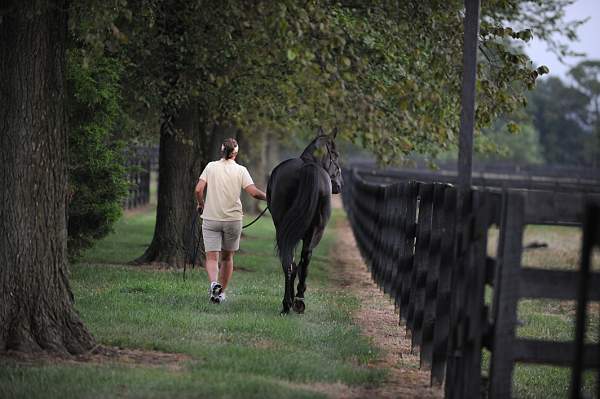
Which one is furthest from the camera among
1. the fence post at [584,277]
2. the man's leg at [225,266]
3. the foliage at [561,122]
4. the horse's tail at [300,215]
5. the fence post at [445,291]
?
the foliage at [561,122]

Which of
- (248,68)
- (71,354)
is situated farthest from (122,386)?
(248,68)

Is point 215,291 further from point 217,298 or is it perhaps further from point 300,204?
point 300,204

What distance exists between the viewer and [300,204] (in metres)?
12.3

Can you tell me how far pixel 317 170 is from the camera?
12414mm

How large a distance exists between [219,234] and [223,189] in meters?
0.56

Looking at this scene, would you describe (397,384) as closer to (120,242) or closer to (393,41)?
(393,41)

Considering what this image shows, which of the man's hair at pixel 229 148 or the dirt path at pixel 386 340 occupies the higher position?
the man's hair at pixel 229 148

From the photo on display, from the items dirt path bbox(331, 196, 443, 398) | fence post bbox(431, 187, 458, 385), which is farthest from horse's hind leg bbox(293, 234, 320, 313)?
fence post bbox(431, 187, 458, 385)

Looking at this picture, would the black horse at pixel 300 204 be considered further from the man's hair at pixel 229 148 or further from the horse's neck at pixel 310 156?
the man's hair at pixel 229 148

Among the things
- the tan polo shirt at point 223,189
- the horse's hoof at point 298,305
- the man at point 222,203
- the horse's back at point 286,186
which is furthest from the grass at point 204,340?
the horse's back at point 286,186

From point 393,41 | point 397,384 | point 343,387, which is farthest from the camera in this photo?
point 393,41

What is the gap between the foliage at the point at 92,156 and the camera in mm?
14773

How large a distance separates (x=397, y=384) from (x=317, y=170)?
4.34m

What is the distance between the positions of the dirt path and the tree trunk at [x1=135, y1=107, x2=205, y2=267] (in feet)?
9.45
